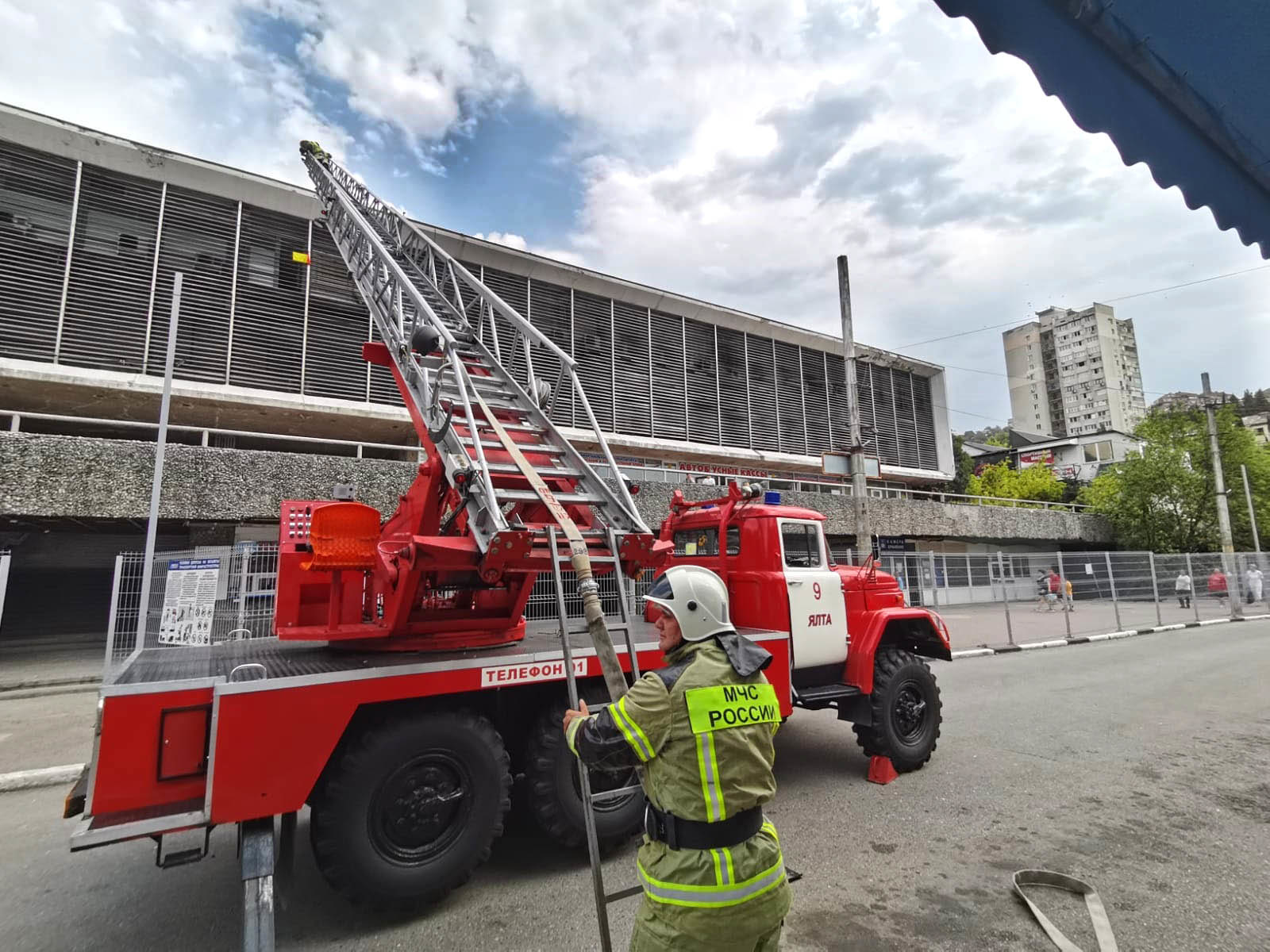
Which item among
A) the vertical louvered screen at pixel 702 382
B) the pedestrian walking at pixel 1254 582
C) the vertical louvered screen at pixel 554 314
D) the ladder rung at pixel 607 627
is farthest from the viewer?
the vertical louvered screen at pixel 702 382

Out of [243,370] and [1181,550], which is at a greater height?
[243,370]

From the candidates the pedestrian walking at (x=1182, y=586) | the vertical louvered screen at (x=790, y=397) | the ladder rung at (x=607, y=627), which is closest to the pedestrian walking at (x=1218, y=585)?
the pedestrian walking at (x=1182, y=586)

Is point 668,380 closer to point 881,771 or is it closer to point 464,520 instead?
point 881,771

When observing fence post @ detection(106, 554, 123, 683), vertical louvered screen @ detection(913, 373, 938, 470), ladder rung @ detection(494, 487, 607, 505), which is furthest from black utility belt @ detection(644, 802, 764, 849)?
vertical louvered screen @ detection(913, 373, 938, 470)

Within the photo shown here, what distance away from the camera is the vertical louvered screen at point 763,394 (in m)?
24.6

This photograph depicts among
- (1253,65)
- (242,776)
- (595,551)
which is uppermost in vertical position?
(1253,65)

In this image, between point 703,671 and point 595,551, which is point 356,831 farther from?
point 703,671

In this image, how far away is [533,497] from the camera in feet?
Result: 13.8

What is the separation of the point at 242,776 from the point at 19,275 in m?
16.2

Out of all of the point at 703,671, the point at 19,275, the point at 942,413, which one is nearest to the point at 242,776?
the point at 703,671

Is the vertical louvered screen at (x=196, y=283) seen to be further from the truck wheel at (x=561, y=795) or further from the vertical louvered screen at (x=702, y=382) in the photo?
the truck wheel at (x=561, y=795)

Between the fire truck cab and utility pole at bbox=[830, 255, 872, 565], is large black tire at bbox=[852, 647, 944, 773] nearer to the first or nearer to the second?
→ the fire truck cab

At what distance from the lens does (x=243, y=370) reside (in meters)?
15.6

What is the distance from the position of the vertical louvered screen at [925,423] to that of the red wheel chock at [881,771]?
2682 centimetres
